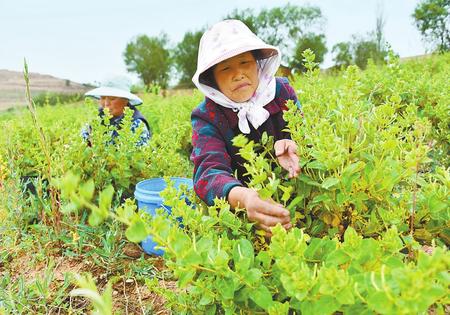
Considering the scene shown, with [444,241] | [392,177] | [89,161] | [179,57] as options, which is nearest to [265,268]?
[392,177]

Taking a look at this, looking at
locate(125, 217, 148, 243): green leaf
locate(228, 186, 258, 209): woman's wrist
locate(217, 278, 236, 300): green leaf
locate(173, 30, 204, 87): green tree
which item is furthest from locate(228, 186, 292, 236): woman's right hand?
locate(173, 30, 204, 87): green tree

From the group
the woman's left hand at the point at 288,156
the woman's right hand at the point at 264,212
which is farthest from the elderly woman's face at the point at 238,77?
the woman's right hand at the point at 264,212

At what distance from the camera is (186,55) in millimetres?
38375

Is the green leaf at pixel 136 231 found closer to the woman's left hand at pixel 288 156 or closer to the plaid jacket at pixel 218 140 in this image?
the woman's left hand at pixel 288 156

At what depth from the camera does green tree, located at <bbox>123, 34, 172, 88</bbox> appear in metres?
33.8

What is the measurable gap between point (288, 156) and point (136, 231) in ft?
2.47

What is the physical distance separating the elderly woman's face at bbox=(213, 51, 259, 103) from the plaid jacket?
100mm

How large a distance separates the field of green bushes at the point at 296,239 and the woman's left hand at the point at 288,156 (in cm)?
3

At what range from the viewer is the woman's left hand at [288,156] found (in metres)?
1.36

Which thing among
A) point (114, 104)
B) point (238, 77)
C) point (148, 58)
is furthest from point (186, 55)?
point (238, 77)

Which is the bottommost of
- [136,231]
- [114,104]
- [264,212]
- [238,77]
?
[264,212]

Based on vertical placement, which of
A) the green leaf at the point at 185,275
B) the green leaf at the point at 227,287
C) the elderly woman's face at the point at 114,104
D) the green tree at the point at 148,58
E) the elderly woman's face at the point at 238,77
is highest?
the green tree at the point at 148,58

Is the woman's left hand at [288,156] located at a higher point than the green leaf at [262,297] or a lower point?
higher

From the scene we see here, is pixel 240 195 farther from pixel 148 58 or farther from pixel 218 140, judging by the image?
pixel 148 58
